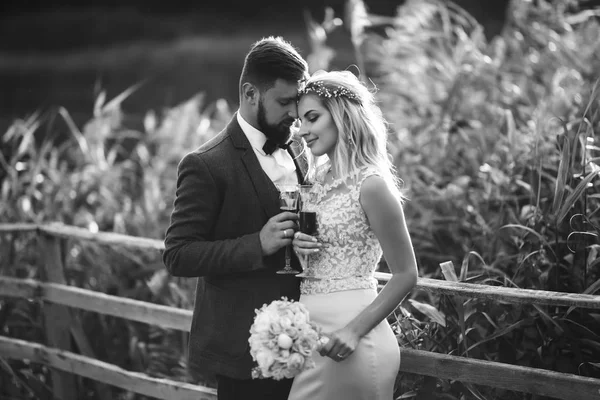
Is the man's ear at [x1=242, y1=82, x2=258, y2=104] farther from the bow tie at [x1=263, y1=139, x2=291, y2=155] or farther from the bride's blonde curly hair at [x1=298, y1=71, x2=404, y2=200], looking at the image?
the bride's blonde curly hair at [x1=298, y1=71, x2=404, y2=200]

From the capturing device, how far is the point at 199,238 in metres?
2.66

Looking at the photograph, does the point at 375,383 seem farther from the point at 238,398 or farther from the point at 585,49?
the point at 585,49

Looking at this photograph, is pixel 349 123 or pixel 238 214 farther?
pixel 238 214

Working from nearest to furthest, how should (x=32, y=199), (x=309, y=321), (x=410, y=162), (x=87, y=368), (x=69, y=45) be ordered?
(x=309, y=321)
(x=87, y=368)
(x=410, y=162)
(x=32, y=199)
(x=69, y=45)

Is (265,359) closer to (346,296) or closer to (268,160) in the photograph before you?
(346,296)

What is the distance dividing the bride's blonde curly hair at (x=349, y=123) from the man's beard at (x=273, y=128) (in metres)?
0.20

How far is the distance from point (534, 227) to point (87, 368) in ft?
7.59

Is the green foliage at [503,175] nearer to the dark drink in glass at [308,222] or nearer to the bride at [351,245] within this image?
the bride at [351,245]

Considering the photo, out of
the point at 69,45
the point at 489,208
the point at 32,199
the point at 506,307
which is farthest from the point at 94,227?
the point at 69,45

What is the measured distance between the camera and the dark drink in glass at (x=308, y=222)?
7.98 ft

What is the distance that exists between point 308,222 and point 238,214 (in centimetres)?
35

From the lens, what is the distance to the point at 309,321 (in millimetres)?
2350

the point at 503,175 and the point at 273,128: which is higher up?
the point at 273,128

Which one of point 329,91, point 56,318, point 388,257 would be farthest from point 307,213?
point 56,318
